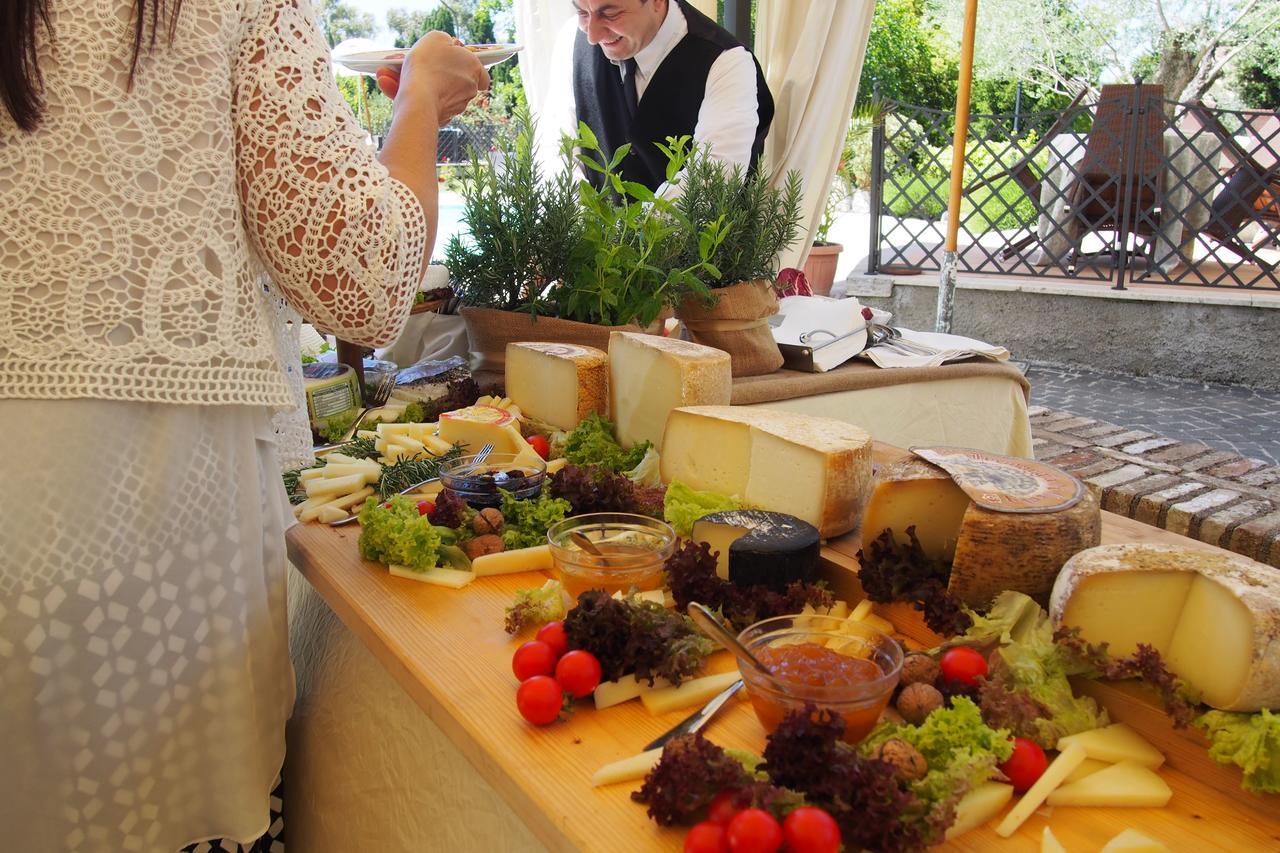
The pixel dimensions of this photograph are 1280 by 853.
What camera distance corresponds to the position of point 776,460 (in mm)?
1569

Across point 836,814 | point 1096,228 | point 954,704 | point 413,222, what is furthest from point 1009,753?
point 1096,228

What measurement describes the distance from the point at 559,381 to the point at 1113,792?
52.0 inches

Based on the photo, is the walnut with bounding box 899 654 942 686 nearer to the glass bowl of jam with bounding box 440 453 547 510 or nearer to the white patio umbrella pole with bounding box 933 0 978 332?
the glass bowl of jam with bounding box 440 453 547 510

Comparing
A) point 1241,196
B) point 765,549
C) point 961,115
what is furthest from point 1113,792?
point 1241,196

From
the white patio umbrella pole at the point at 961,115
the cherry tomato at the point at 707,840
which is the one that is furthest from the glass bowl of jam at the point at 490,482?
the white patio umbrella pole at the point at 961,115

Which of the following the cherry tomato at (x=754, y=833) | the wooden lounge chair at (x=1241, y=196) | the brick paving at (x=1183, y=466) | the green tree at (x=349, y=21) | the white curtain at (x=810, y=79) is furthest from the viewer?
the green tree at (x=349, y=21)

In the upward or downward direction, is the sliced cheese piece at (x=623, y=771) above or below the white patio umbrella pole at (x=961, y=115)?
below

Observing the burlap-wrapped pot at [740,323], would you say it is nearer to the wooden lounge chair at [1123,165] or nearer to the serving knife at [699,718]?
the serving knife at [699,718]

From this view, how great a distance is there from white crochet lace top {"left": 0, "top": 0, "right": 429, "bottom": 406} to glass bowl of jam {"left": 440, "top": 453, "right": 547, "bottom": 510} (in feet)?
1.64

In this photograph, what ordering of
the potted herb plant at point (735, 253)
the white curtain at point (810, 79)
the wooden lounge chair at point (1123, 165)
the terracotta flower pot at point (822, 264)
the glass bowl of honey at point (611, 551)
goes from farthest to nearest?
the wooden lounge chair at point (1123, 165), the terracotta flower pot at point (822, 264), the white curtain at point (810, 79), the potted herb plant at point (735, 253), the glass bowl of honey at point (611, 551)

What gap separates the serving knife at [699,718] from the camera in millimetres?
1032

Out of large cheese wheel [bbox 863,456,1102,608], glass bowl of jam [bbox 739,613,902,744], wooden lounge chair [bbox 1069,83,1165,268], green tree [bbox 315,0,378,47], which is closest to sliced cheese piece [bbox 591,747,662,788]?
glass bowl of jam [bbox 739,613,902,744]

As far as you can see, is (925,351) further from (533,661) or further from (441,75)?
(533,661)

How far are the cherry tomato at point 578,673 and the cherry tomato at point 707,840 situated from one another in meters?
0.29
